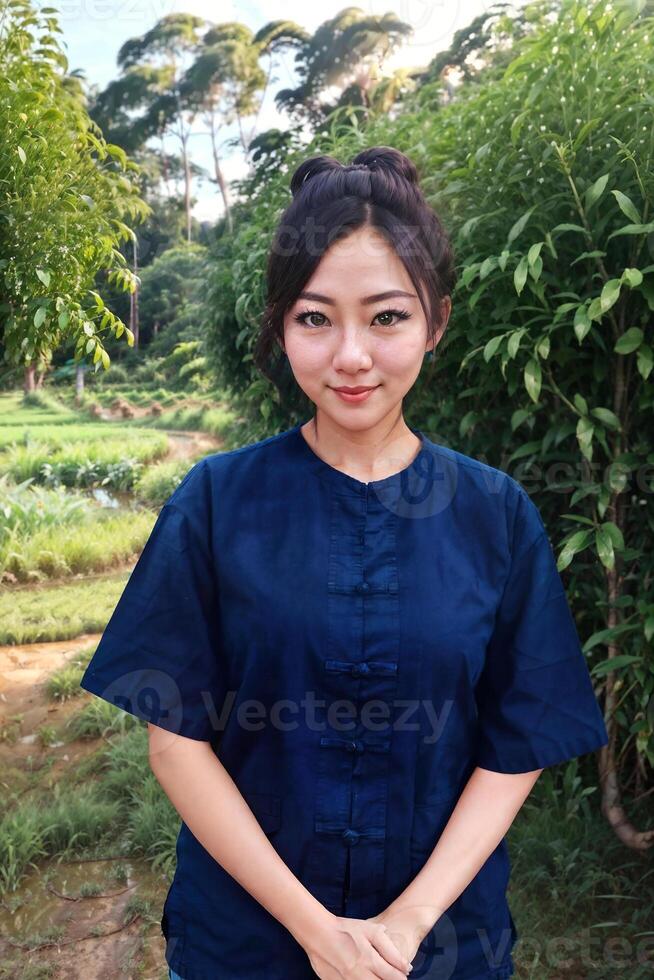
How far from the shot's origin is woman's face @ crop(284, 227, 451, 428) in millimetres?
802

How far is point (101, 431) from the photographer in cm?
491

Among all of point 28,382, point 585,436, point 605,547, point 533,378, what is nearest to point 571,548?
point 605,547

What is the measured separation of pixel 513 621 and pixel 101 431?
4.37 meters

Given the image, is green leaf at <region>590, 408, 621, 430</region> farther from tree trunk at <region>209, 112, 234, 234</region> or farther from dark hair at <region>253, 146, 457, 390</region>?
tree trunk at <region>209, 112, 234, 234</region>

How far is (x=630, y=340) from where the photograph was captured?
141 cm

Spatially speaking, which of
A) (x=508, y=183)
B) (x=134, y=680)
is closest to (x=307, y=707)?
(x=134, y=680)

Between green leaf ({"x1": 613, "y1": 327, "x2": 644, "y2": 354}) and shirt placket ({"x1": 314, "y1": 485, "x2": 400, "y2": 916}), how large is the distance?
79 cm

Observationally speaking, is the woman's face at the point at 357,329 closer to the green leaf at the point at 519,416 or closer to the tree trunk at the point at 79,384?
the green leaf at the point at 519,416

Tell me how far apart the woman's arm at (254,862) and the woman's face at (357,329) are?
0.38m

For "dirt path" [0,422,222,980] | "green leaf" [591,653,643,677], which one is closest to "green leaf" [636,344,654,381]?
"green leaf" [591,653,643,677]

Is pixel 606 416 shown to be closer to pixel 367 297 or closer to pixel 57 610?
pixel 367 297

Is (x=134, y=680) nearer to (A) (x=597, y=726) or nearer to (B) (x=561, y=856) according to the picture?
(A) (x=597, y=726)

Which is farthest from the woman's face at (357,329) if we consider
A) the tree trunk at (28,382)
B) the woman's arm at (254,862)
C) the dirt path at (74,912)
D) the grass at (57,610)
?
the tree trunk at (28,382)

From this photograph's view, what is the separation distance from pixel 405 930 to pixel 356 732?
0.64 ft
